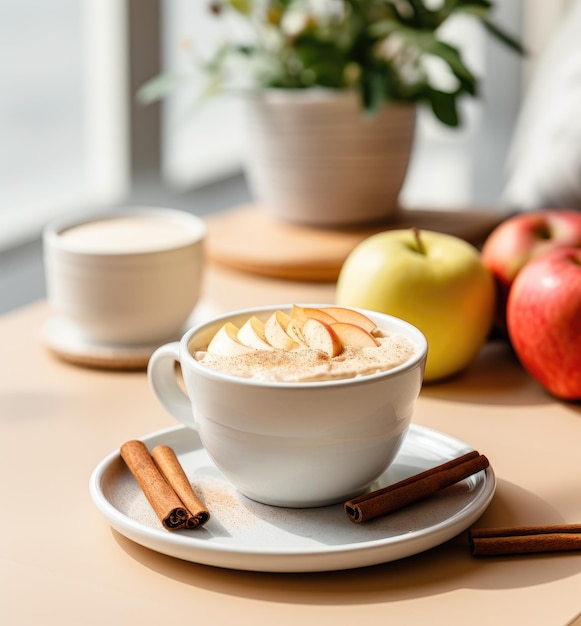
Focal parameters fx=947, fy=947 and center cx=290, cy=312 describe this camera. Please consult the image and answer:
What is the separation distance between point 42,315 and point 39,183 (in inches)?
62.0

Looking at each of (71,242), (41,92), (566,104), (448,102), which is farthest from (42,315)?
(41,92)

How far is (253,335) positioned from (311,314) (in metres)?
0.05

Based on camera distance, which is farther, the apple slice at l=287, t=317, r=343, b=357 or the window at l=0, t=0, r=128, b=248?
the window at l=0, t=0, r=128, b=248

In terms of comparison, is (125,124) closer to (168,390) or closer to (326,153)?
(326,153)

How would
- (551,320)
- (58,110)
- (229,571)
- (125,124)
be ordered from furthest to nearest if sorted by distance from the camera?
(58,110), (125,124), (551,320), (229,571)

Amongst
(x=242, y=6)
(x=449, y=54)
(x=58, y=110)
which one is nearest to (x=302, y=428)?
(x=449, y=54)

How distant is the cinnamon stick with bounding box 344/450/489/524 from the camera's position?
23.6 inches

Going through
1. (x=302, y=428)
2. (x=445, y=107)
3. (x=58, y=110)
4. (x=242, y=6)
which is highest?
(x=242, y=6)

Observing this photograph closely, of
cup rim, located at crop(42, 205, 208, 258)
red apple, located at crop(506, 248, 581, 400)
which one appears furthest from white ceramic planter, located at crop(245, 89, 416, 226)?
red apple, located at crop(506, 248, 581, 400)

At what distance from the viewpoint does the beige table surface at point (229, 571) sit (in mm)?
534

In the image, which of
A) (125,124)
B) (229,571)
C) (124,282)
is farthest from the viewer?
(125,124)

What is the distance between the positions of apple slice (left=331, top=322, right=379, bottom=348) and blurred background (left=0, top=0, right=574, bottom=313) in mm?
774

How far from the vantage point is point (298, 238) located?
1.30 m

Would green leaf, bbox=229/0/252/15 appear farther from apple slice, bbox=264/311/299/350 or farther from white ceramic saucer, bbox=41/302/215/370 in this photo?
apple slice, bbox=264/311/299/350
